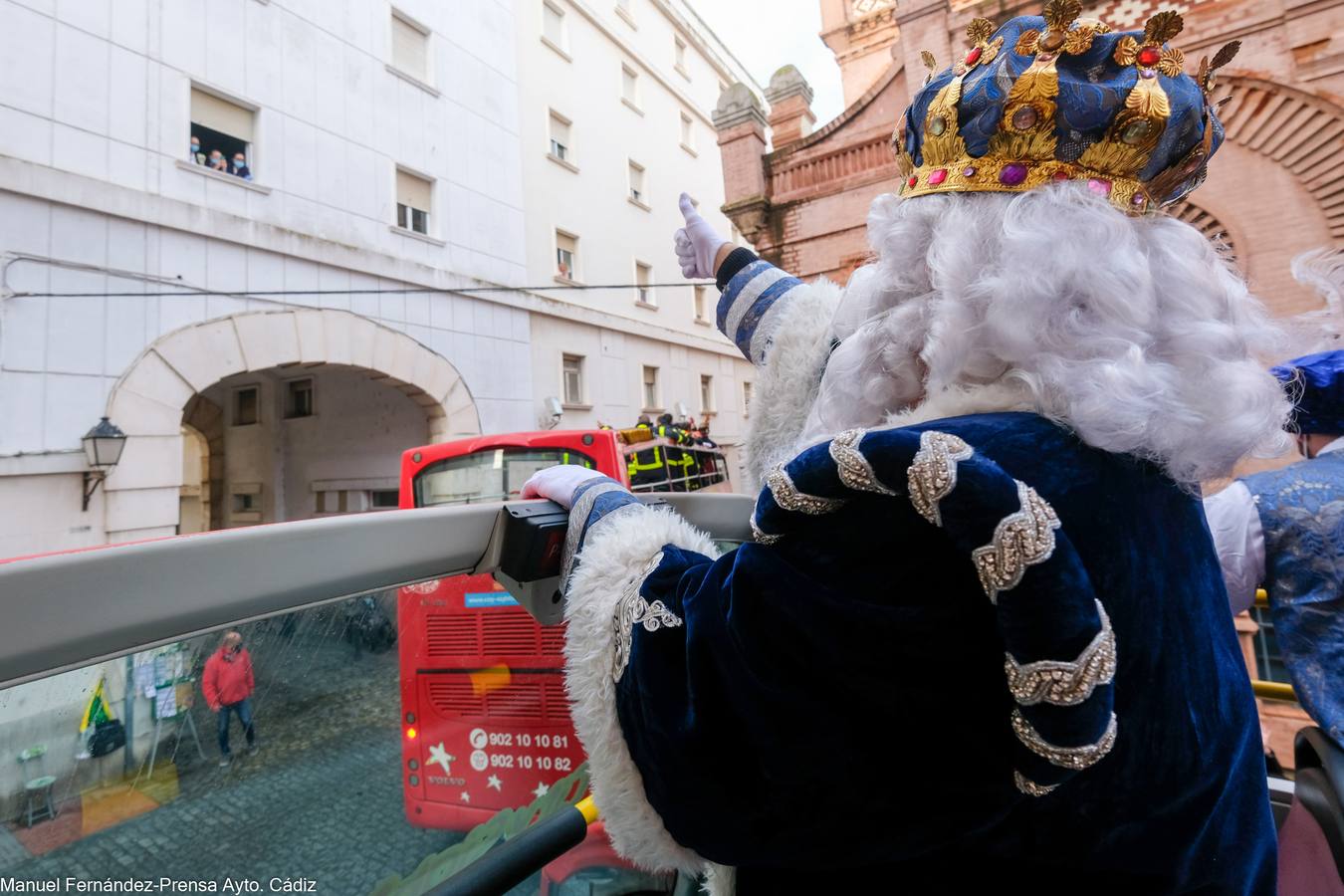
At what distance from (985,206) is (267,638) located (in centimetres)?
107

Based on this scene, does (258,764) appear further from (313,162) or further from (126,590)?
(313,162)

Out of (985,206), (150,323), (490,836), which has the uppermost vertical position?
(150,323)

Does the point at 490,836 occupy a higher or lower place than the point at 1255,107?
lower

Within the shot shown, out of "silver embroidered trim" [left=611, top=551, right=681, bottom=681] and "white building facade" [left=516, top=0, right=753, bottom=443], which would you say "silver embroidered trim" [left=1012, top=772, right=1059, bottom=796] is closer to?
"silver embroidered trim" [left=611, top=551, right=681, bottom=681]

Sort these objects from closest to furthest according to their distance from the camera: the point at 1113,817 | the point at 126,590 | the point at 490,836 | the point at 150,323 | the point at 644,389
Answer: the point at 126,590, the point at 1113,817, the point at 490,836, the point at 150,323, the point at 644,389

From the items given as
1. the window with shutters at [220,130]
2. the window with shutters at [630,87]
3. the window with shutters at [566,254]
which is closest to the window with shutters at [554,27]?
the window with shutters at [630,87]

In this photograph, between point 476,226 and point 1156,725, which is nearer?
point 1156,725

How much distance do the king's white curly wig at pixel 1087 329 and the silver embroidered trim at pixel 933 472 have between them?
0.63ft

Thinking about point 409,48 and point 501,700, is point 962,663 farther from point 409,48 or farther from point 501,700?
point 409,48

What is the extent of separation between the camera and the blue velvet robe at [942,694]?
25.6 inches

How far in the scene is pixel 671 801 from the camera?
77 cm

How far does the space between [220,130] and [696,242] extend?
378 inches

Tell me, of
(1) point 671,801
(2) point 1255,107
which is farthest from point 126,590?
(2) point 1255,107

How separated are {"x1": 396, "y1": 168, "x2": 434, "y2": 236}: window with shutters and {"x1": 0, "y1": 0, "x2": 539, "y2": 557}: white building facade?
0.04m
